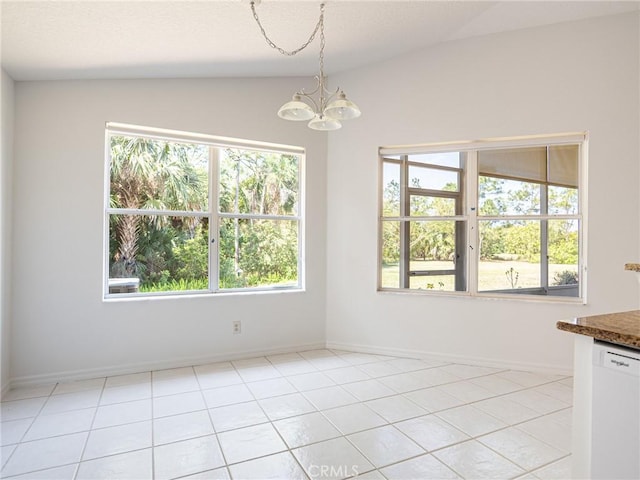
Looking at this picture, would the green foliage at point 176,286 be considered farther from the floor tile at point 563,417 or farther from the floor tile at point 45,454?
the floor tile at point 563,417

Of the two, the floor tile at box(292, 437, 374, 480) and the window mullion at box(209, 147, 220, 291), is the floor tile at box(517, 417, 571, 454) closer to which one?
the floor tile at box(292, 437, 374, 480)

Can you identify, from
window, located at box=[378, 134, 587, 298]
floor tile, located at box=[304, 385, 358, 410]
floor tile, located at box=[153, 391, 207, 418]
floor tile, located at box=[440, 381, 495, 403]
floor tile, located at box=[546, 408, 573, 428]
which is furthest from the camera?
window, located at box=[378, 134, 587, 298]

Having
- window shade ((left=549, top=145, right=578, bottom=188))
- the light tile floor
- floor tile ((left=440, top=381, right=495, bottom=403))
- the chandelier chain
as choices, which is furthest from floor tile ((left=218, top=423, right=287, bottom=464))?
window shade ((left=549, top=145, right=578, bottom=188))

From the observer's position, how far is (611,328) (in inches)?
54.5

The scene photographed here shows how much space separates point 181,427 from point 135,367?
3.92 feet

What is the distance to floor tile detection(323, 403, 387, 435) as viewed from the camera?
229 cm

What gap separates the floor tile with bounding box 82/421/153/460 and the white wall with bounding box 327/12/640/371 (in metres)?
2.18

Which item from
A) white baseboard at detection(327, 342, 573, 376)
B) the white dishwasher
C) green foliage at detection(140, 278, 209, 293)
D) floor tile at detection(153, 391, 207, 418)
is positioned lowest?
floor tile at detection(153, 391, 207, 418)

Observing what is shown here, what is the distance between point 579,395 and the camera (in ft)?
4.81

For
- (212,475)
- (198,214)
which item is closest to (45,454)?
(212,475)

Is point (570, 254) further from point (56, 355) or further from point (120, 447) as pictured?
point (56, 355)

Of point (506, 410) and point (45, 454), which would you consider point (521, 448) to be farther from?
point (45, 454)

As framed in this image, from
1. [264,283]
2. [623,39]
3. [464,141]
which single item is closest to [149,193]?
[264,283]

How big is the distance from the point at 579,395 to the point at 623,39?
324 centimetres
